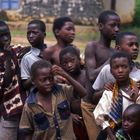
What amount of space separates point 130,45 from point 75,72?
57 centimetres

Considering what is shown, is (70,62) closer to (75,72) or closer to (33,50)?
(75,72)

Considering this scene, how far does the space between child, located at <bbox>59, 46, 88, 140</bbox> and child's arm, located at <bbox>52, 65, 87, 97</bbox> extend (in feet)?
0.30

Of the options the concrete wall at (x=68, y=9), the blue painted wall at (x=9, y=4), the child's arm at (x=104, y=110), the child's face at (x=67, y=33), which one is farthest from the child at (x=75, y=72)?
the blue painted wall at (x=9, y=4)

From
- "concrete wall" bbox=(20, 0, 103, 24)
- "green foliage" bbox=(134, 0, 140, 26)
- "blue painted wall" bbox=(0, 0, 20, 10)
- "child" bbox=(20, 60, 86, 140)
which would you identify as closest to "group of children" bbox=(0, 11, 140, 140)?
"child" bbox=(20, 60, 86, 140)

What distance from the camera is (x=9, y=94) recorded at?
503cm

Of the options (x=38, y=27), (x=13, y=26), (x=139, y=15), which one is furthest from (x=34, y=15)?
(x=38, y=27)

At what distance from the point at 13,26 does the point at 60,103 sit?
13.6 metres

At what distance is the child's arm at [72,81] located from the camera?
450cm

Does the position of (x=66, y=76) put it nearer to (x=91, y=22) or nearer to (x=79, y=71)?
(x=79, y=71)

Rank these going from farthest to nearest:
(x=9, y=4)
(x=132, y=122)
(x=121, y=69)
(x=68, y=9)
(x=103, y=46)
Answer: (x=9, y=4)
(x=68, y=9)
(x=103, y=46)
(x=121, y=69)
(x=132, y=122)

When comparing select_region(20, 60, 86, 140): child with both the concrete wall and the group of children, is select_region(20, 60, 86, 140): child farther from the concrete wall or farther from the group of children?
the concrete wall

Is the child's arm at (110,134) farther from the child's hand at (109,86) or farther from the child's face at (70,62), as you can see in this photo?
the child's face at (70,62)

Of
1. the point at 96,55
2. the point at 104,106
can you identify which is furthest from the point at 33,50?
the point at 104,106

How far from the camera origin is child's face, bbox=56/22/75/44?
17.0ft
